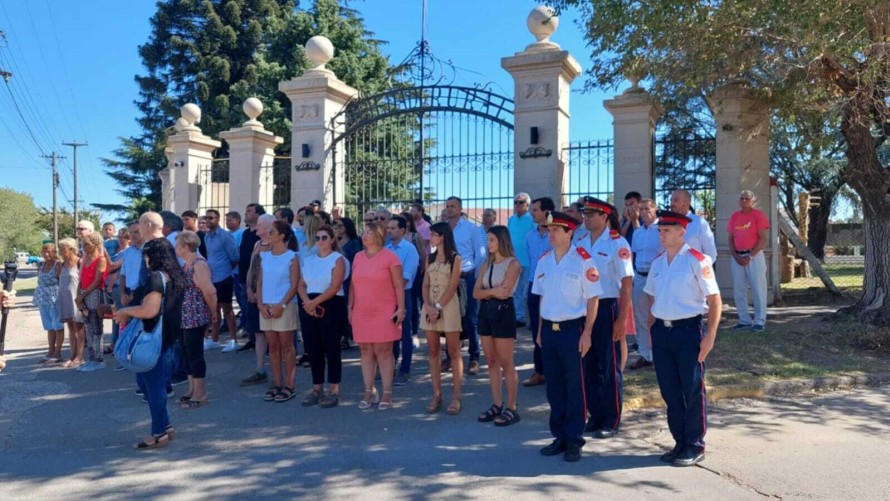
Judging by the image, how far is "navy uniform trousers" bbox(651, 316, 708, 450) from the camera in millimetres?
4570

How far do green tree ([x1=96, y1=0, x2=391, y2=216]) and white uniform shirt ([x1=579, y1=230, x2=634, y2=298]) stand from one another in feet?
56.8

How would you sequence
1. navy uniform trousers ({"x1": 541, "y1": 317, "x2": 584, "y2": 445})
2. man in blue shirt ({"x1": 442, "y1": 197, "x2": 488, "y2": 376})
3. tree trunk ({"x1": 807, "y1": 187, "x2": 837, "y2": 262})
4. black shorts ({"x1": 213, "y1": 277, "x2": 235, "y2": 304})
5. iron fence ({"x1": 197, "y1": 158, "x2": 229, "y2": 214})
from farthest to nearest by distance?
tree trunk ({"x1": 807, "y1": 187, "x2": 837, "y2": 262}), iron fence ({"x1": 197, "y1": 158, "x2": 229, "y2": 214}), black shorts ({"x1": 213, "y1": 277, "x2": 235, "y2": 304}), man in blue shirt ({"x1": 442, "y1": 197, "x2": 488, "y2": 376}), navy uniform trousers ({"x1": 541, "y1": 317, "x2": 584, "y2": 445})

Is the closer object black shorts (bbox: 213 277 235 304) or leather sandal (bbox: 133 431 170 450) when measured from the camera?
leather sandal (bbox: 133 431 170 450)

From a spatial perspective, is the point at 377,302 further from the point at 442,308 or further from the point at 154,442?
the point at 154,442

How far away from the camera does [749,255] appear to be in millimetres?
8891

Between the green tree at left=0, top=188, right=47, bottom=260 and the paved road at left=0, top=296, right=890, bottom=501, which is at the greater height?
the green tree at left=0, top=188, right=47, bottom=260

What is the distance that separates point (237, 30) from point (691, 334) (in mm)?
29614

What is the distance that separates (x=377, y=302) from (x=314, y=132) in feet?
22.9

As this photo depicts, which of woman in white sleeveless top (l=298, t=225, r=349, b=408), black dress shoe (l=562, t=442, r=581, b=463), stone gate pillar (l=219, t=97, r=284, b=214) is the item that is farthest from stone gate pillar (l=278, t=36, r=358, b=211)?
black dress shoe (l=562, t=442, r=581, b=463)

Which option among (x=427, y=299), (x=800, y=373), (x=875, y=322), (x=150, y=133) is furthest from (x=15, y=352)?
(x=150, y=133)

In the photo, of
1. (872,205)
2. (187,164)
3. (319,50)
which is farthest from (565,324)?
(187,164)

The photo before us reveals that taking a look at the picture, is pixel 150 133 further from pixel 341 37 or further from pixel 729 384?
pixel 729 384

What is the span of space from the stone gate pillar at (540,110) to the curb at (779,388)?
4.65 m

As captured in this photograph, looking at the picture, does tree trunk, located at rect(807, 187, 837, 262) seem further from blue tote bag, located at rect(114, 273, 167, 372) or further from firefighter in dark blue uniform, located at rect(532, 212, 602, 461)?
blue tote bag, located at rect(114, 273, 167, 372)
